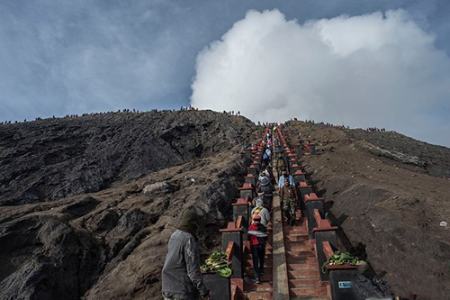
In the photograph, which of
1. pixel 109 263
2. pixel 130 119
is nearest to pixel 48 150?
pixel 130 119

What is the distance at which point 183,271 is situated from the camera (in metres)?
5.04

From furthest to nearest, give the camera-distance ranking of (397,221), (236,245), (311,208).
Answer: (311,208) → (397,221) → (236,245)

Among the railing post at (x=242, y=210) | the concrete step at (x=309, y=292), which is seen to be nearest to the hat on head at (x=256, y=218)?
the concrete step at (x=309, y=292)

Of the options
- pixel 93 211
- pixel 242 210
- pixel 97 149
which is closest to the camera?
pixel 242 210

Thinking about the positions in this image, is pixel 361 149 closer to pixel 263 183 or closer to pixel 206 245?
pixel 263 183

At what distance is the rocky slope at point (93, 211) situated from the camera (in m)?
11.7

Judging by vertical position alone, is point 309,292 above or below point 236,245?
below

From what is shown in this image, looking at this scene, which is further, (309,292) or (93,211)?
(93,211)

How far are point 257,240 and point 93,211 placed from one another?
9.63 meters

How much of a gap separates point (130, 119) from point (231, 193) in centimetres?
2877

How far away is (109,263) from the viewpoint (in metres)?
12.9

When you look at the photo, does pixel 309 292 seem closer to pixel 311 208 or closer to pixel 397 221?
pixel 311 208

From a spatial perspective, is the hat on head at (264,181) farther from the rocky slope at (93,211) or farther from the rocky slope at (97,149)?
the rocky slope at (97,149)

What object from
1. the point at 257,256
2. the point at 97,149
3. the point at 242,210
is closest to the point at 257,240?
the point at 257,256
